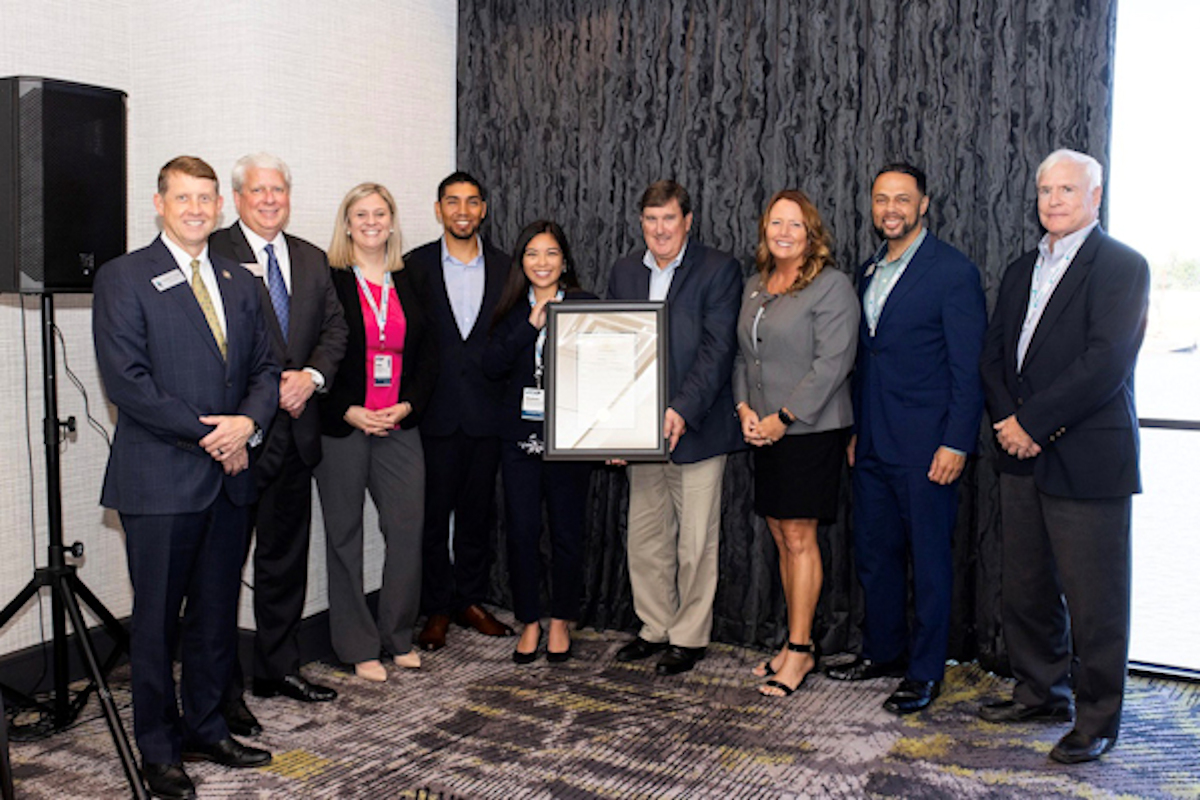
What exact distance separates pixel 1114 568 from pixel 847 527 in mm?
1120

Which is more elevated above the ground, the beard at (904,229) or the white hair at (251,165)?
the white hair at (251,165)

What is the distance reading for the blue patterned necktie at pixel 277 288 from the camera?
11.2ft

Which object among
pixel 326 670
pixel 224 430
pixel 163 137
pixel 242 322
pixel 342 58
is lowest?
pixel 326 670

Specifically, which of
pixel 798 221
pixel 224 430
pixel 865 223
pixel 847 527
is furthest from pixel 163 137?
pixel 847 527

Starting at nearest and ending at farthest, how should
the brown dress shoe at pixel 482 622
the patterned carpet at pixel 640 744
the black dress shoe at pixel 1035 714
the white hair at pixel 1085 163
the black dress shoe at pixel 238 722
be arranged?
1. the patterned carpet at pixel 640 744
2. the white hair at pixel 1085 163
3. the black dress shoe at pixel 238 722
4. the black dress shoe at pixel 1035 714
5. the brown dress shoe at pixel 482 622

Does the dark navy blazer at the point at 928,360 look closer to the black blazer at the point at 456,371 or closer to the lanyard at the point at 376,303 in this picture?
the black blazer at the point at 456,371

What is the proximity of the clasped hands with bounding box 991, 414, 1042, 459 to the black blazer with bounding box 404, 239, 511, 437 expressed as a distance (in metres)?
1.85

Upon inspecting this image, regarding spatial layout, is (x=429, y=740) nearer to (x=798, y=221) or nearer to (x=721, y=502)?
(x=721, y=502)

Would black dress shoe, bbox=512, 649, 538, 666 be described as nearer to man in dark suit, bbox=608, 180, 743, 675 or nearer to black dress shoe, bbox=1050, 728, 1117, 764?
man in dark suit, bbox=608, 180, 743, 675

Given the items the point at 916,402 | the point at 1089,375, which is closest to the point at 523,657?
the point at 916,402

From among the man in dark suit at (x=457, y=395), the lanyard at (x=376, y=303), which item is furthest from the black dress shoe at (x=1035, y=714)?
the lanyard at (x=376, y=303)

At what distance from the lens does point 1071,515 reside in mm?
3150

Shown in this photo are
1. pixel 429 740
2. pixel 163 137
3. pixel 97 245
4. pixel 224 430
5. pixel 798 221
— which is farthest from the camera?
pixel 163 137

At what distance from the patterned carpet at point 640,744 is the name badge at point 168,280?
4.69 feet
